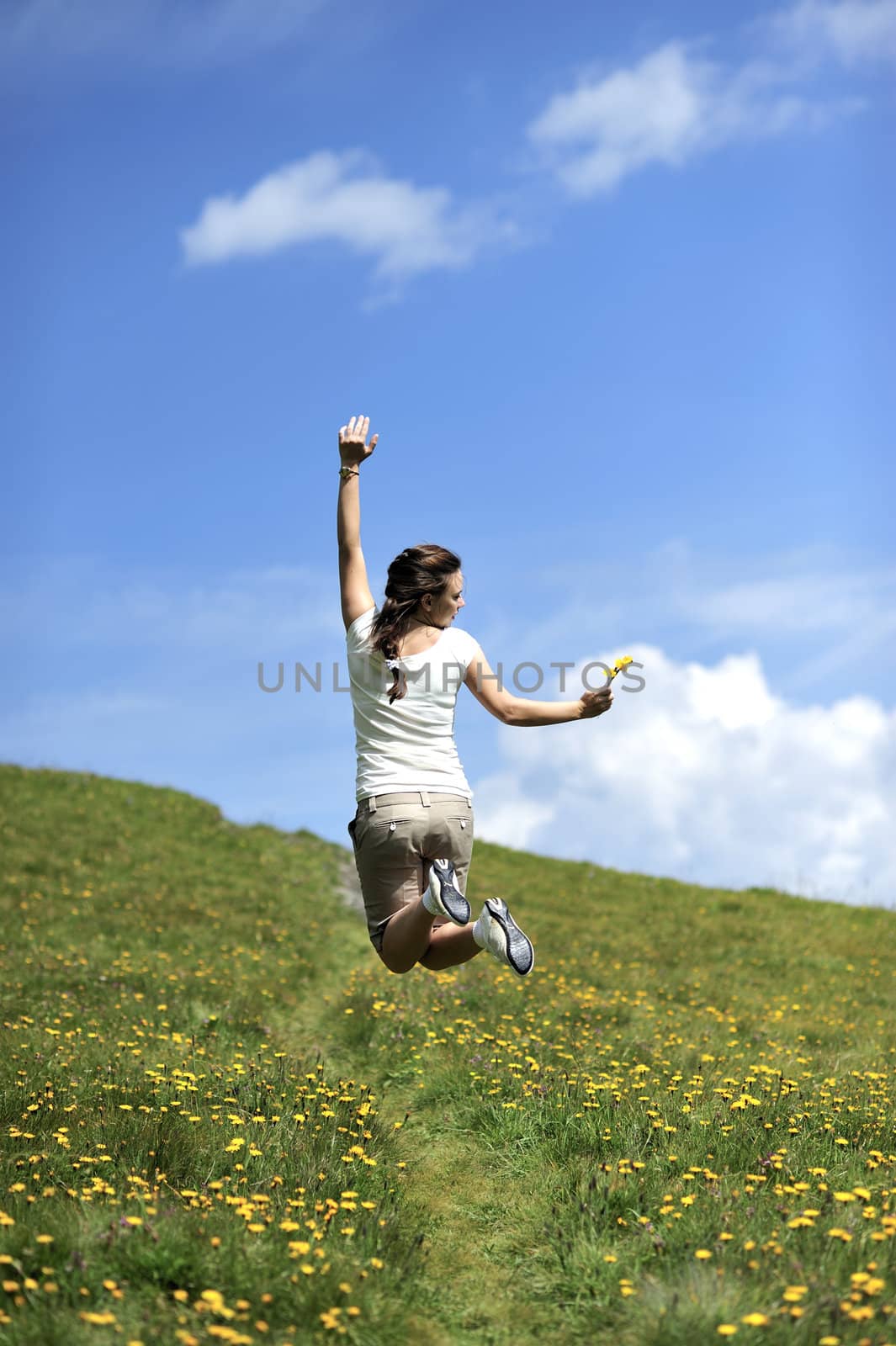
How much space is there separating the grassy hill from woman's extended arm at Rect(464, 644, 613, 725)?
2.68 meters

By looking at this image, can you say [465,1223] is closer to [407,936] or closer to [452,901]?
[407,936]

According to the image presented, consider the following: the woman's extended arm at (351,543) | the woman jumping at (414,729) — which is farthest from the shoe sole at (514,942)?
the woman's extended arm at (351,543)

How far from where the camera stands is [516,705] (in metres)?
7.56

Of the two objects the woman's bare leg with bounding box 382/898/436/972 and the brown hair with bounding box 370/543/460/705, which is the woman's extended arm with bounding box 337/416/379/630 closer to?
the brown hair with bounding box 370/543/460/705

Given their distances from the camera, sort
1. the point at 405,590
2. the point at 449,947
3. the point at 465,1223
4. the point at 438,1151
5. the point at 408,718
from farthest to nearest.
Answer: the point at 438,1151
the point at 449,947
the point at 405,590
the point at 408,718
the point at 465,1223

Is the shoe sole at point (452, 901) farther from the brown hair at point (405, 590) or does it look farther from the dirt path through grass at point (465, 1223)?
the dirt path through grass at point (465, 1223)

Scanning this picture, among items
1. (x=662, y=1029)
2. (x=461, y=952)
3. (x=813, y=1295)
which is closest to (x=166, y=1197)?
(x=461, y=952)

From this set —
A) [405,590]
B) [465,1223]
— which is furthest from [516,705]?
[465,1223]

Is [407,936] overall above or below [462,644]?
below

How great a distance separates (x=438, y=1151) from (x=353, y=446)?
16.3 feet

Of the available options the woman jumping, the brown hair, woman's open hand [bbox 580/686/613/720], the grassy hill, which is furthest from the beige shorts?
the grassy hill

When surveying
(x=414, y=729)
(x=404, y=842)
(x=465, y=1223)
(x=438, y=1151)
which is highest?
(x=414, y=729)

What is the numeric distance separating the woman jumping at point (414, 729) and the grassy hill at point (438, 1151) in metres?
1.45

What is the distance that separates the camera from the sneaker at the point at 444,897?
669cm
